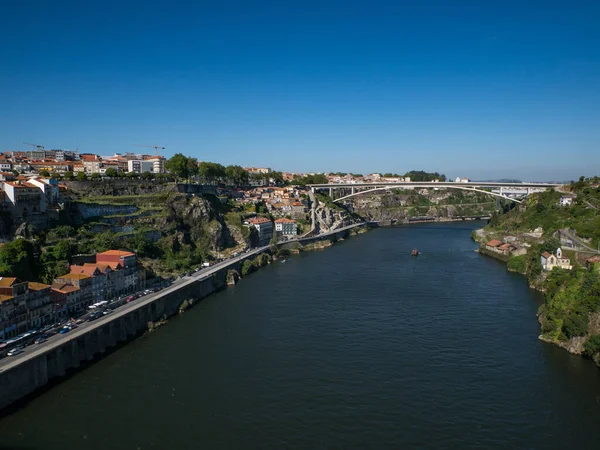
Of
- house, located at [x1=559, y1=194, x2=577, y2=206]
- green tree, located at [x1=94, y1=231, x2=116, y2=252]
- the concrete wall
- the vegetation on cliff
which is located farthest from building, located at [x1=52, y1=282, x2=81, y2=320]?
house, located at [x1=559, y1=194, x2=577, y2=206]

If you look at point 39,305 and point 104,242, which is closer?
point 39,305

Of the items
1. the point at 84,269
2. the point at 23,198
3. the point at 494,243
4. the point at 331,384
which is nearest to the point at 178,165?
the point at 23,198

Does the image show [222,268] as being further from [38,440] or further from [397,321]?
[38,440]

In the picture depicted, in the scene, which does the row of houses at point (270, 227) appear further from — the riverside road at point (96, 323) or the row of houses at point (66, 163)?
the row of houses at point (66, 163)

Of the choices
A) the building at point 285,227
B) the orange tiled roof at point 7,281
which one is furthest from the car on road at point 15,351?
the building at point 285,227

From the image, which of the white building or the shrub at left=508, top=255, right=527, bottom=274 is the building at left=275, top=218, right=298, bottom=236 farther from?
the white building

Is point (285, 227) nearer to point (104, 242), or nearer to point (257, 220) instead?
point (257, 220)
